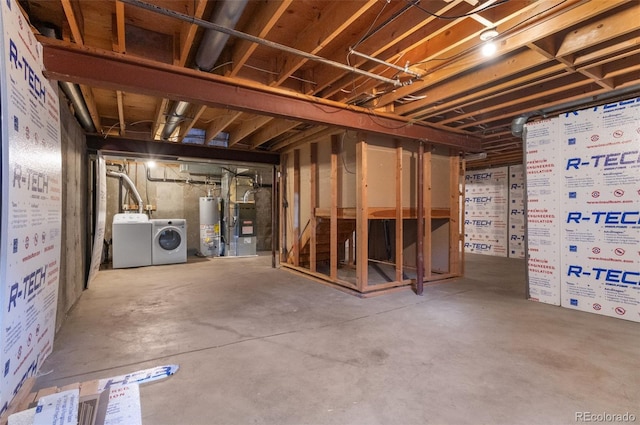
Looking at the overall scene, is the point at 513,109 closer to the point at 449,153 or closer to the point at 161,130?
the point at 449,153

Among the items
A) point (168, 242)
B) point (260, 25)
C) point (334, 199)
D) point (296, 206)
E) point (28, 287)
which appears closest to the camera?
point (28, 287)

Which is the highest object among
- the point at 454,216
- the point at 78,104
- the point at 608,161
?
the point at 78,104

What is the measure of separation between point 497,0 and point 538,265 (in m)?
3.12

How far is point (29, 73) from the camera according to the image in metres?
1.85

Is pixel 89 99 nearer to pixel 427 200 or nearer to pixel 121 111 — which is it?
pixel 121 111

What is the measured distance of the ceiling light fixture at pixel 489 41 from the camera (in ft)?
7.59

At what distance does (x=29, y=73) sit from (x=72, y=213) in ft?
6.83

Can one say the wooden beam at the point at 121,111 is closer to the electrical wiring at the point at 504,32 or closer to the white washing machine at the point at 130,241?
the white washing machine at the point at 130,241

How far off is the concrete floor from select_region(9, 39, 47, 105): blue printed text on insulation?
6.15ft

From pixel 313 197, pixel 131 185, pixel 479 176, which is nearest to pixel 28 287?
pixel 313 197

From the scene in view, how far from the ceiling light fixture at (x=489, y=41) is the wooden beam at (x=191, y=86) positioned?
4.49 ft

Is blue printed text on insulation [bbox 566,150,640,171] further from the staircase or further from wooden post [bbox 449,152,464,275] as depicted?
the staircase

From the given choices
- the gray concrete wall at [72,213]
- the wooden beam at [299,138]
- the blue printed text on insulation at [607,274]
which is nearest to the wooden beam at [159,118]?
the gray concrete wall at [72,213]

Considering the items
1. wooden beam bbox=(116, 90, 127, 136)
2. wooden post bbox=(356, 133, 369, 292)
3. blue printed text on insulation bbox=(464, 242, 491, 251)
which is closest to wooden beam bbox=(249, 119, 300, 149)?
wooden post bbox=(356, 133, 369, 292)
